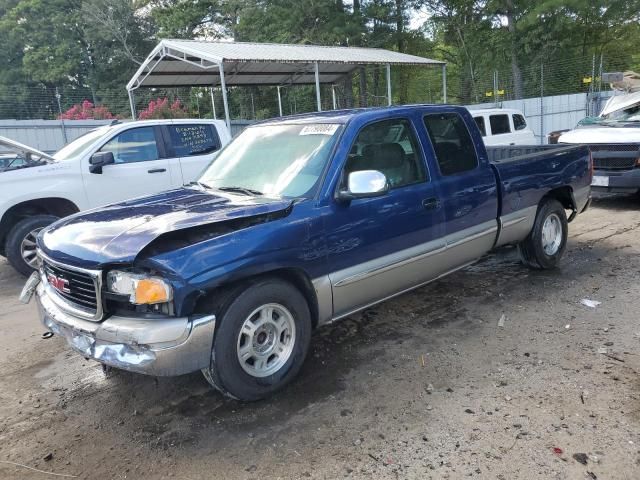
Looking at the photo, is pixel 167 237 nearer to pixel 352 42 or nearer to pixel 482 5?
pixel 352 42

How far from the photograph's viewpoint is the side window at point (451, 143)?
4398 millimetres

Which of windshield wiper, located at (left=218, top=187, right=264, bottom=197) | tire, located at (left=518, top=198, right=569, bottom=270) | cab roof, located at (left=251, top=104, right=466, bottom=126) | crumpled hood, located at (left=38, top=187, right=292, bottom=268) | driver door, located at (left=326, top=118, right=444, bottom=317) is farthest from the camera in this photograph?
tire, located at (left=518, top=198, right=569, bottom=270)

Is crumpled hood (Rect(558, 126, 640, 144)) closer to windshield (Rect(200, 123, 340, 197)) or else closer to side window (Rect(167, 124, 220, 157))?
side window (Rect(167, 124, 220, 157))

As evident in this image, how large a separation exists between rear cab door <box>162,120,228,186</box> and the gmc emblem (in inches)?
174

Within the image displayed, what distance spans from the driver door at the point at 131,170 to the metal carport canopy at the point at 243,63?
5.02m

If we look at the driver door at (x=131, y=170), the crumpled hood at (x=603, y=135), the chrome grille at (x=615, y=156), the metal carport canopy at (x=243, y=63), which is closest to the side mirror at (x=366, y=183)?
the driver door at (x=131, y=170)

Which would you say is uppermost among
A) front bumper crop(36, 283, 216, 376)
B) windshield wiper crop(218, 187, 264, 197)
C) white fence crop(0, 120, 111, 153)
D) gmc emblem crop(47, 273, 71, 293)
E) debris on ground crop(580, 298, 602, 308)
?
white fence crop(0, 120, 111, 153)

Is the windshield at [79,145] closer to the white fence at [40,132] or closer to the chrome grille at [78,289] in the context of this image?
the chrome grille at [78,289]

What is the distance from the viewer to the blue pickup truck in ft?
9.45

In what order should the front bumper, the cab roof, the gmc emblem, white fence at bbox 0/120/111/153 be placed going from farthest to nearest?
white fence at bbox 0/120/111/153
the cab roof
the gmc emblem
the front bumper

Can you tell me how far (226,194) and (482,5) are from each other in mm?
28859

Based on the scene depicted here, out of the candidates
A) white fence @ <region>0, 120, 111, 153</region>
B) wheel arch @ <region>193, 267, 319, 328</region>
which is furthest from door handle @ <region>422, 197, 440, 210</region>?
white fence @ <region>0, 120, 111, 153</region>

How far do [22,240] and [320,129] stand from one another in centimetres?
479

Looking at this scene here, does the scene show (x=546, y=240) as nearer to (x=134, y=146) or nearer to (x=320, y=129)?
(x=320, y=129)
